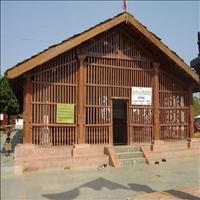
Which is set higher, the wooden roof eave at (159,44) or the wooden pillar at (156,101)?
the wooden roof eave at (159,44)

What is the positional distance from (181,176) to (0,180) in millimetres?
6107

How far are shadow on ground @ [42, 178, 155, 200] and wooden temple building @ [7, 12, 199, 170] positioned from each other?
3524 mm

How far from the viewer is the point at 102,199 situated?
8922 millimetres

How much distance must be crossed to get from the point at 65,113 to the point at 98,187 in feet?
15.6

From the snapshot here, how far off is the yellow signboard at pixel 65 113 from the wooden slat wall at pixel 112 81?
0.70 m

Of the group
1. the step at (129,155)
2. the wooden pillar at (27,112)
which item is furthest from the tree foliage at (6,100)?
the step at (129,155)

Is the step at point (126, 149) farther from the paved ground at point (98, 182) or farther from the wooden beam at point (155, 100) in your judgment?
the paved ground at point (98, 182)

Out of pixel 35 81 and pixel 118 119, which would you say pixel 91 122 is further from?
pixel 118 119

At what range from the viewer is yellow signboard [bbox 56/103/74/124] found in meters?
14.4

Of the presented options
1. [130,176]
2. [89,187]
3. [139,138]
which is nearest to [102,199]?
[89,187]

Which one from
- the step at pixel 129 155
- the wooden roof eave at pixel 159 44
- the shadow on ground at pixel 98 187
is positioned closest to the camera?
the shadow on ground at pixel 98 187

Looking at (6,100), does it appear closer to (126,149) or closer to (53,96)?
(53,96)

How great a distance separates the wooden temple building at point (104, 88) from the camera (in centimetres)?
1405

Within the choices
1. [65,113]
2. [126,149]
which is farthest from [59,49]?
[126,149]
